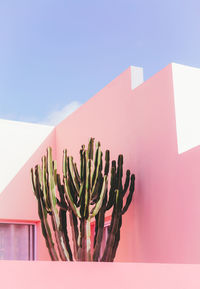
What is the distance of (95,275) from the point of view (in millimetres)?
3947

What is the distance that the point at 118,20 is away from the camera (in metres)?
18.2

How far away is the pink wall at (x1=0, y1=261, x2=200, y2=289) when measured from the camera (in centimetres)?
372

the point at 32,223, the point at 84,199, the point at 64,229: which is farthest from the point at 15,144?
the point at 84,199

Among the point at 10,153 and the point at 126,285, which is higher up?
the point at 10,153

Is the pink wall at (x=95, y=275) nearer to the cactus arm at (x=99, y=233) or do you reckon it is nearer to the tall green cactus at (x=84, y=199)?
the tall green cactus at (x=84, y=199)

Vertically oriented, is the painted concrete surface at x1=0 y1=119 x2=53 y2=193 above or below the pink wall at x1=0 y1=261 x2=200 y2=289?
above

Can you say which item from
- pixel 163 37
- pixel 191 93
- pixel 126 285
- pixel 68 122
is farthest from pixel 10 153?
pixel 163 37

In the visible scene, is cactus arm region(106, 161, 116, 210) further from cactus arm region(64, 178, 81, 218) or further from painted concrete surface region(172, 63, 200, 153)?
painted concrete surface region(172, 63, 200, 153)

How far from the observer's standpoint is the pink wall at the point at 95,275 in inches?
146

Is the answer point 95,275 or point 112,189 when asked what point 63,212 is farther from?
point 95,275

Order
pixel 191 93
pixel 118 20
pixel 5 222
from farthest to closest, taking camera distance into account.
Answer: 1. pixel 118 20
2. pixel 5 222
3. pixel 191 93

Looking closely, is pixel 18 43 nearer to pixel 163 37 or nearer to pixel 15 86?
pixel 15 86

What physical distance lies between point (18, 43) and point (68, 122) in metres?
9.28

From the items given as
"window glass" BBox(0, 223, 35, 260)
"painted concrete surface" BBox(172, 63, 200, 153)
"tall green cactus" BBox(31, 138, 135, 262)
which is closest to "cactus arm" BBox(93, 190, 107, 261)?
"tall green cactus" BBox(31, 138, 135, 262)
